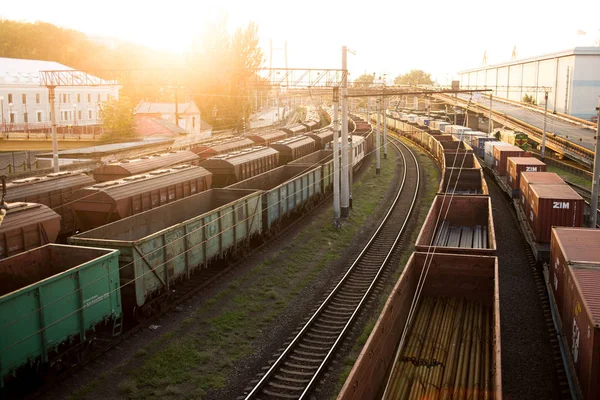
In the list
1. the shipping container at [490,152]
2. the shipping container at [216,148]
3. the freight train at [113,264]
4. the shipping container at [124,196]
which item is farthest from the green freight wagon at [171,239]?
the shipping container at [490,152]

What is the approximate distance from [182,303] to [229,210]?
391 cm

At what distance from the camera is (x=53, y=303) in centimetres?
1130

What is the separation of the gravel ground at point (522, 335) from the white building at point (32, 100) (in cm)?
4672

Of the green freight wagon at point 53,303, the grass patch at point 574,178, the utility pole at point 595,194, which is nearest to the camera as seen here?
the green freight wagon at point 53,303

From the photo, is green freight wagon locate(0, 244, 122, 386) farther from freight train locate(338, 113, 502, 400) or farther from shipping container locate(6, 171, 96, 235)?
freight train locate(338, 113, 502, 400)

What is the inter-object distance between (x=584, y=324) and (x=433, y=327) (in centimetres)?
395

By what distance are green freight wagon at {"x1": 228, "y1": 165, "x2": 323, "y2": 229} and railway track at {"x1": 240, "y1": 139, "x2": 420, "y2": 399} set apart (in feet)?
13.9

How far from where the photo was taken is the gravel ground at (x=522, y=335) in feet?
39.0

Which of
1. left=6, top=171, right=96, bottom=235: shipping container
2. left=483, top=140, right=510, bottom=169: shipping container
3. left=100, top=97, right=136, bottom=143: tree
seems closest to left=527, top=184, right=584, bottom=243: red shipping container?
left=6, top=171, right=96, bottom=235: shipping container

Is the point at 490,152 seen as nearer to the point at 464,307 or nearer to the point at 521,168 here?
the point at 521,168

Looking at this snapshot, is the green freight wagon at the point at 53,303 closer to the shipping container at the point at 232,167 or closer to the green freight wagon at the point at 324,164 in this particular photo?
the shipping container at the point at 232,167

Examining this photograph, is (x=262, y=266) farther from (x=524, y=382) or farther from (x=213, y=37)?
(x=213, y=37)

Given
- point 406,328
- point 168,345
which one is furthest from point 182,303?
point 406,328

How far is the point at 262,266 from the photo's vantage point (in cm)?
2019
